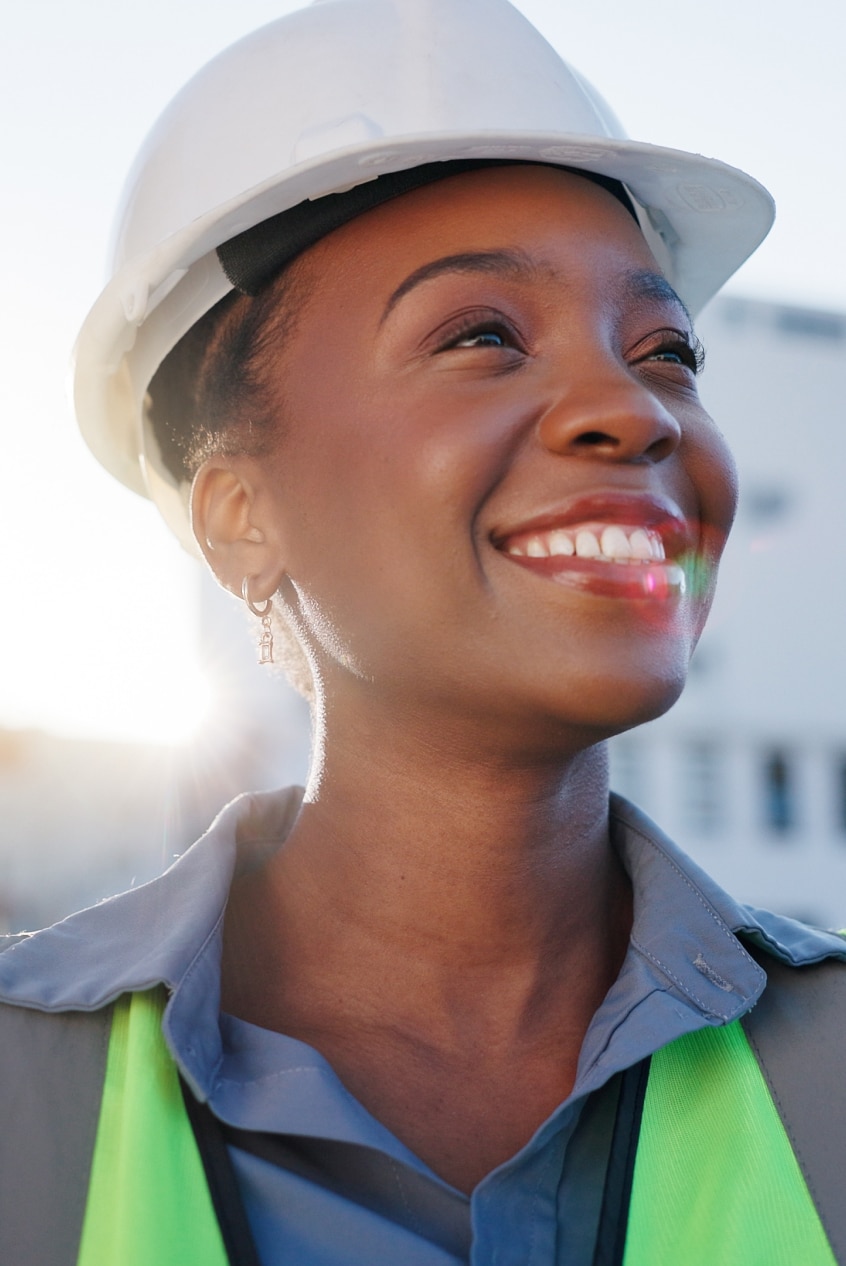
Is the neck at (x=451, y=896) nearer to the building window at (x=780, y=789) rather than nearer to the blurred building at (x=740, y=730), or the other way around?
the blurred building at (x=740, y=730)

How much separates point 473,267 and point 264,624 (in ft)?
3.03

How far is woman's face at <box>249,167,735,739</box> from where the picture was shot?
7.33 ft

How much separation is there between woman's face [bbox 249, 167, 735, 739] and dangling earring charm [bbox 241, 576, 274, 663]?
0.15 meters

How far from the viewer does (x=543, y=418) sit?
2.28 m

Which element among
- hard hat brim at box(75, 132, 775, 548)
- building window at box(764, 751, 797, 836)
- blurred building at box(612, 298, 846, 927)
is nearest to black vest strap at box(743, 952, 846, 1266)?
hard hat brim at box(75, 132, 775, 548)

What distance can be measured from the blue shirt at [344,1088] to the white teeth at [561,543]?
29.5 inches

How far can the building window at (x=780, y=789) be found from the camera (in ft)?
96.3

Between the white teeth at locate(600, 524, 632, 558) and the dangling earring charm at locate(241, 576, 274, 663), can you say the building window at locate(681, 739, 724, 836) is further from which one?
the white teeth at locate(600, 524, 632, 558)

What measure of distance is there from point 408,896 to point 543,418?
3.04 feet

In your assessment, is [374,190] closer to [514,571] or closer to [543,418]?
[543,418]

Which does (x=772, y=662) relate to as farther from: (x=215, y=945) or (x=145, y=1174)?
(x=145, y=1174)

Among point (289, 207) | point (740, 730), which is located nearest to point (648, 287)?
point (289, 207)

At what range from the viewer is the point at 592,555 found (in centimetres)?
223

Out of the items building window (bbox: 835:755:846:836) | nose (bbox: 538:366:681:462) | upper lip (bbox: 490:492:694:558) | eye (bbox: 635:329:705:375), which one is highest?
eye (bbox: 635:329:705:375)
